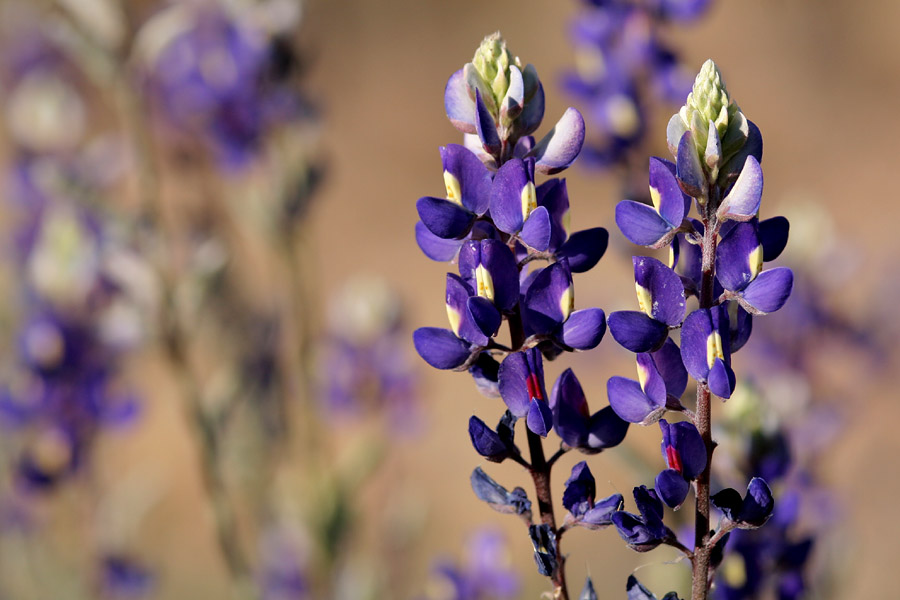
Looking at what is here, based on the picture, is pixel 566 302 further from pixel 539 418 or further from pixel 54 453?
pixel 54 453

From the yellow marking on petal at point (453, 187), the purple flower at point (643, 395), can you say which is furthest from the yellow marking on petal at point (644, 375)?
the yellow marking on petal at point (453, 187)

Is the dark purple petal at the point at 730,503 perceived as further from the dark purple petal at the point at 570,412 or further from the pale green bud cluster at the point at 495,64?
the pale green bud cluster at the point at 495,64

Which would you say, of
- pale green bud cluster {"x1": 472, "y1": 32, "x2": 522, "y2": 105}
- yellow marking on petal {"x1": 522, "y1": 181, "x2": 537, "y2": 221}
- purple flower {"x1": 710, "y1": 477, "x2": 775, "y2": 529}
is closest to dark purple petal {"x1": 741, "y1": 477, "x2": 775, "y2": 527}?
purple flower {"x1": 710, "y1": 477, "x2": 775, "y2": 529}

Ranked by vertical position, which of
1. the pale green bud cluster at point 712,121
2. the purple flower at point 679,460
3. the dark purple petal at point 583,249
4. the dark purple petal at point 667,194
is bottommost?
the purple flower at point 679,460

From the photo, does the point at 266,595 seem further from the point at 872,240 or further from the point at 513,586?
the point at 872,240

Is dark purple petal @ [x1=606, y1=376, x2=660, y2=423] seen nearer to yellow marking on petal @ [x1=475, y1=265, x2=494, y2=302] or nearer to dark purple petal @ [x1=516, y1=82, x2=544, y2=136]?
yellow marking on petal @ [x1=475, y1=265, x2=494, y2=302]
